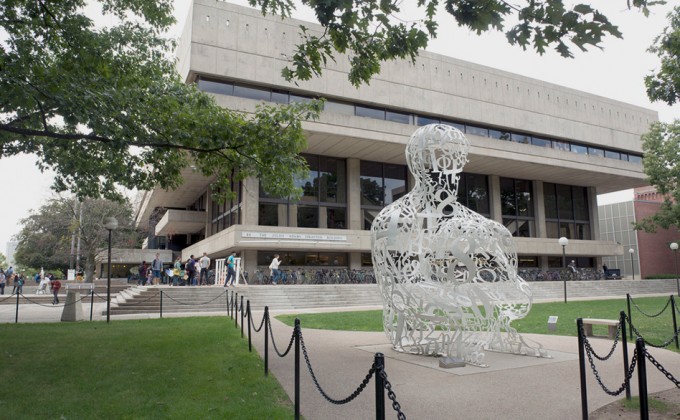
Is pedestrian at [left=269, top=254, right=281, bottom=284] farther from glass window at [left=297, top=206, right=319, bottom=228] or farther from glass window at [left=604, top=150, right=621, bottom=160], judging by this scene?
glass window at [left=604, top=150, right=621, bottom=160]

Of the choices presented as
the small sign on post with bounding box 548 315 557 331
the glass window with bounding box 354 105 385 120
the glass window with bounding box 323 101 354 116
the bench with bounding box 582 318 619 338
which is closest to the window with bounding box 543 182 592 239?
the glass window with bounding box 354 105 385 120

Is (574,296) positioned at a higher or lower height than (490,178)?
lower

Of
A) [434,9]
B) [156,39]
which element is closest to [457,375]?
[434,9]

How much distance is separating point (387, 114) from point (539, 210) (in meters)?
16.9

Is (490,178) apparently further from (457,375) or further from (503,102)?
(457,375)

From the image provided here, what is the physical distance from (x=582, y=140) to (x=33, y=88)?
137 ft

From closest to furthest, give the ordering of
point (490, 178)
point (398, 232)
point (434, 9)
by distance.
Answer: point (434, 9) → point (398, 232) → point (490, 178)

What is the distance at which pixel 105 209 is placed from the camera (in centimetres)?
3731

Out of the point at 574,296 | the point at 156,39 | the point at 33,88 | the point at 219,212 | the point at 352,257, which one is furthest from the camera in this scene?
the point at 219,212

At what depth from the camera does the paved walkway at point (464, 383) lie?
201 inches

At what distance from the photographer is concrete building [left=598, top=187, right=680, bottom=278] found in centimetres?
4872

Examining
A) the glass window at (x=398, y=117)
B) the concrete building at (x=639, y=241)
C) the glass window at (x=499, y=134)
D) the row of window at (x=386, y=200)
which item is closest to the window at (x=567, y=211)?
the row of window at (x=386, y=200)

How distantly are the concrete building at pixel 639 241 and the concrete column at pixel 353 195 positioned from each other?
31.0m

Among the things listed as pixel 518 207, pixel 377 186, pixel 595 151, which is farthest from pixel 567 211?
pixel 377 186
